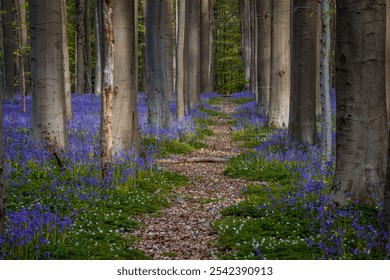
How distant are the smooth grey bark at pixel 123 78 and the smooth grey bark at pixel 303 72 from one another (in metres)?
4.37

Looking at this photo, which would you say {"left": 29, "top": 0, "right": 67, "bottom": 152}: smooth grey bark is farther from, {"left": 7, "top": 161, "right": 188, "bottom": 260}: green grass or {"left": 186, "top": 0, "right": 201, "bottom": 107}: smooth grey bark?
{"left": 186, "top": 0, "right": 201, "bottom": 107}: smooth grey bark

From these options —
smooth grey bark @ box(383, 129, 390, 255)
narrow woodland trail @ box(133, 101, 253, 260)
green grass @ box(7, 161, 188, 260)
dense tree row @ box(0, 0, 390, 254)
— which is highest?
dense tree row @ box(0, 0, 390, 254)

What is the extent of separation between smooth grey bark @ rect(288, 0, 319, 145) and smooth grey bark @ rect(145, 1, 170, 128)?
500cm

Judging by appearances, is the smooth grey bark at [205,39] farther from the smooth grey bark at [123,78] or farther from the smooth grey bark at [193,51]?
the smooth grey bark at [123,78]

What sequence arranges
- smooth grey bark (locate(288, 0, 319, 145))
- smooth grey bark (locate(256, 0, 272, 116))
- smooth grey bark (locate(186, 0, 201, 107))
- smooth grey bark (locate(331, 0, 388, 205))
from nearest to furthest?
smooth grey bark (locate(331, 0, 388, 205))
smooth grey bark (locate(288, 0, 319, 145))
smooth grey bark (locate(256, 0, 272, 116))
smooth grey bark (locate(186, 0, 201, 107))

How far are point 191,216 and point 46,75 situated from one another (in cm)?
517

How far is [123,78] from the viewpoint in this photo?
10414mm

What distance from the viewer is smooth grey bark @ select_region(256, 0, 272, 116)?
63.8 ft

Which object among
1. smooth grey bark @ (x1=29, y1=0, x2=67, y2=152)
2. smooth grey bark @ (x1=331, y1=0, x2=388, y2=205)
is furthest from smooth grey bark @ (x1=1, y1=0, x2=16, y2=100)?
smooth grey bark @ (x1=331, y1=0, x2=388, y2=205)

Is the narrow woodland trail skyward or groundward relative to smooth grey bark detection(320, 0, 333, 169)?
groundward

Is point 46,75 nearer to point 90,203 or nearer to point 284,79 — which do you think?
point 90,203

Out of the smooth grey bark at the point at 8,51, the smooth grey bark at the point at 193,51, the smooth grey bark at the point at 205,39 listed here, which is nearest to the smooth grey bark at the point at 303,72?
the smooth grey bark at the point at 193,51

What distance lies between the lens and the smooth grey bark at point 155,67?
15336 millimetres
